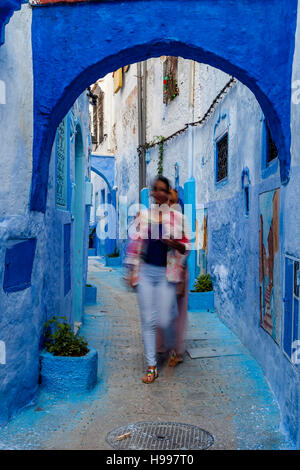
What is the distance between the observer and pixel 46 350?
4.15 m

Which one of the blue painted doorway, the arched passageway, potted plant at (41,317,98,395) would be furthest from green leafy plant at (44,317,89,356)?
the blue painted doorway

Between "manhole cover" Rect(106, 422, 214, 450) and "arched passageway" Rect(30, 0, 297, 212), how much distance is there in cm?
181

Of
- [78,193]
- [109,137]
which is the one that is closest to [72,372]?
[78,193]

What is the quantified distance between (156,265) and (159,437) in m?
1.55

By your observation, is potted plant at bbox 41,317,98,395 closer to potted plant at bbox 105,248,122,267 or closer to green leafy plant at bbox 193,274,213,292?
green leafy plant at bbox 193,274,213,292

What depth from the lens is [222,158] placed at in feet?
23.8

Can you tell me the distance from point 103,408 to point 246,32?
10.2 feet

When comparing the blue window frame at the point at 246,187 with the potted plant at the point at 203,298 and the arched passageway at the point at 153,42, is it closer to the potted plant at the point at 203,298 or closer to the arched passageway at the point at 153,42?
the arched passageway at the point at 153,42

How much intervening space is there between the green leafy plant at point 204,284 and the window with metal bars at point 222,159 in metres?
1.75

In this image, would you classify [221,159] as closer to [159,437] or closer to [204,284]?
[204,284]

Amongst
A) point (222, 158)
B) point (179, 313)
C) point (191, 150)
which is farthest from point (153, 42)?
point (191, 150)

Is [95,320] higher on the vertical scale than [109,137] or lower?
lower

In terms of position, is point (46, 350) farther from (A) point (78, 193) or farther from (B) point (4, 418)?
(A) point (78, 193)

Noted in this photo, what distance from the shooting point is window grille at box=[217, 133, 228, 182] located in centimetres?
701
